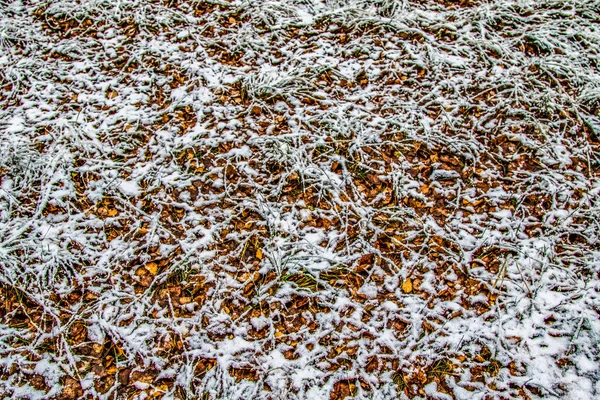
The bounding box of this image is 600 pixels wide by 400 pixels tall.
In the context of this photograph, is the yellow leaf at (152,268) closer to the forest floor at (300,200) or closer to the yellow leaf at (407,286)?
the forest floor at (300,200)

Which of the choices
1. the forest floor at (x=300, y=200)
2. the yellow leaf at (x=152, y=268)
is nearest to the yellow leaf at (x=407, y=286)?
the forest floor at (x=300, y=200)

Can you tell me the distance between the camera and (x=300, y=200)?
2.55m

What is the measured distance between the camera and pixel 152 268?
229cm

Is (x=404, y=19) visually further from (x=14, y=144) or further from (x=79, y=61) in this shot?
(x=14, y=144)

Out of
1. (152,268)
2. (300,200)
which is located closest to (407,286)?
(300,200)

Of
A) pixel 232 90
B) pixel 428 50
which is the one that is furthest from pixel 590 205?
pixel 232 90

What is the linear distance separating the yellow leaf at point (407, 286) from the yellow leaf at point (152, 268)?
1.51m

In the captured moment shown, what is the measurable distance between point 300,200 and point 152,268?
1.04 meters

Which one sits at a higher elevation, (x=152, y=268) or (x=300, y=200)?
(x=300, y=200)

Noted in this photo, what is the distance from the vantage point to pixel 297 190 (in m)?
2.60

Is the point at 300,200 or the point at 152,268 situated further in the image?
the point at 300,200

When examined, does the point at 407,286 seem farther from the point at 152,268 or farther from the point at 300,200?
the point at 152,268

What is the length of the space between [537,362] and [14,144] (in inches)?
148

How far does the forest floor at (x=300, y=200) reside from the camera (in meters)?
1.97
